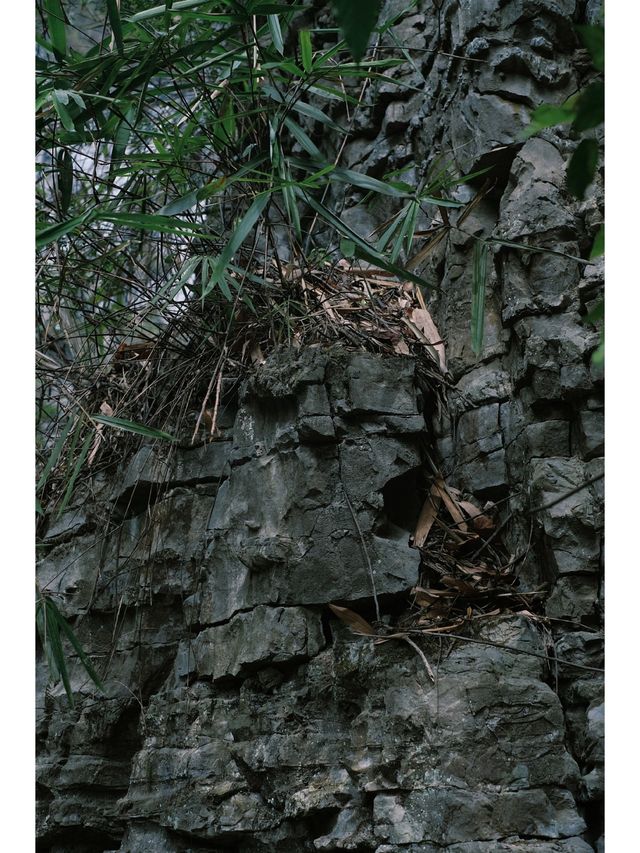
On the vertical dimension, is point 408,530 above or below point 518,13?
below

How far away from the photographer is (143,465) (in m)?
2.31

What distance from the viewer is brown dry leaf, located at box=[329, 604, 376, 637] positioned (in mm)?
1834

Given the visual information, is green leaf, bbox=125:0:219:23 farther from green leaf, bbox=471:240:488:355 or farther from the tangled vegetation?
green leaf, bbox=471:240:488:355

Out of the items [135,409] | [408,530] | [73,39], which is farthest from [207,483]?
[73,39]

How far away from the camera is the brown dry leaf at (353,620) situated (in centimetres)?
183

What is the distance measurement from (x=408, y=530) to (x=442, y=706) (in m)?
0.46

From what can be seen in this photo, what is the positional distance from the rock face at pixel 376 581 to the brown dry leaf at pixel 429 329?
0.03 m

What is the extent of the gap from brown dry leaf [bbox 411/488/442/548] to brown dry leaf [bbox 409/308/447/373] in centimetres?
35

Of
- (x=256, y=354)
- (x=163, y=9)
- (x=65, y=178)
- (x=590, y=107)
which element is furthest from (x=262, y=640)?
(x=590, y=107)

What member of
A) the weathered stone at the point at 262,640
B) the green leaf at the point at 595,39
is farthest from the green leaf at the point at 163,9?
the green leaf at the point at 595,39

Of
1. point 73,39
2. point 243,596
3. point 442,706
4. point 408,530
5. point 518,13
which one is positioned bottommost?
point 442,706

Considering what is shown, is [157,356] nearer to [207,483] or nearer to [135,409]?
[135,409]

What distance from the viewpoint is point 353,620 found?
184 cm

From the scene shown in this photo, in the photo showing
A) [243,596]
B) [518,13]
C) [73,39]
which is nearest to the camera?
[243,596]
